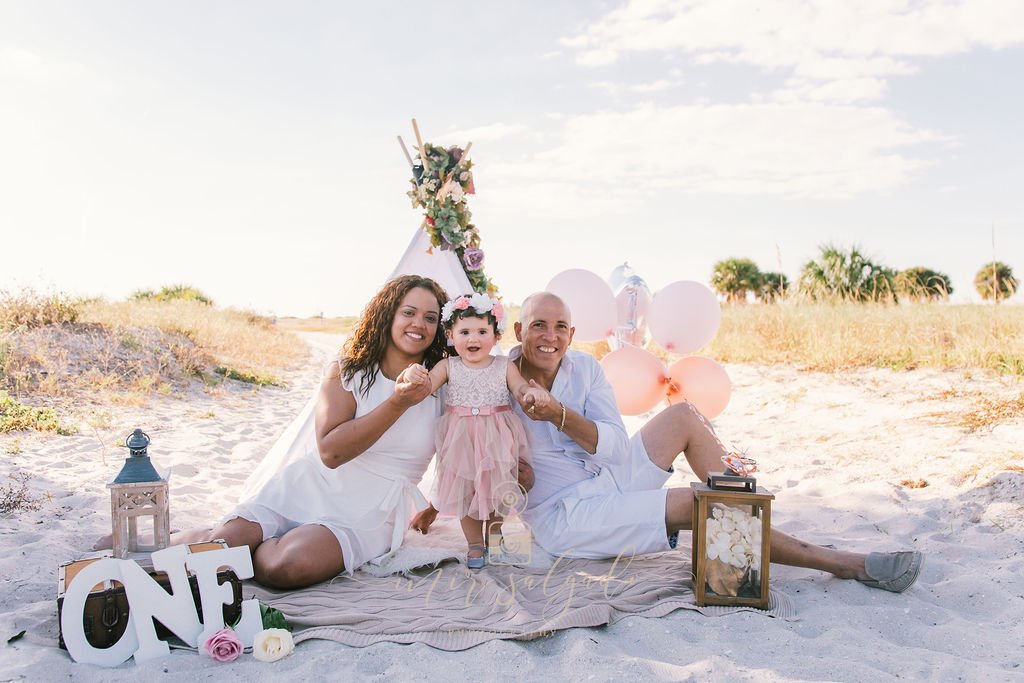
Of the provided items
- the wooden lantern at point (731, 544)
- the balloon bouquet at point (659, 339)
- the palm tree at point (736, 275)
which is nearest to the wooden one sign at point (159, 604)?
the wooden lantern at point (731, 544)

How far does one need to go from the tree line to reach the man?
6118 mm

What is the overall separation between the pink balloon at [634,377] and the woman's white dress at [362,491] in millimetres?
2419

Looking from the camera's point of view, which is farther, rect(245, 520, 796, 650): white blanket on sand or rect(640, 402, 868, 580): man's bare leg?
rect(640, 402, 868, 580): man's bare leg

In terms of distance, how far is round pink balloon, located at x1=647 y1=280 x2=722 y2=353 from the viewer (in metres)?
6.25

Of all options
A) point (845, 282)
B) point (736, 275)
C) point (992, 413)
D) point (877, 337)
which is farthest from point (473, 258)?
point (736, 275)

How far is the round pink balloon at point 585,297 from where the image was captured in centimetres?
600

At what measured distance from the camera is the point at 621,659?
2.70 m

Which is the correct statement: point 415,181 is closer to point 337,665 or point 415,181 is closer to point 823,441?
point 337,665

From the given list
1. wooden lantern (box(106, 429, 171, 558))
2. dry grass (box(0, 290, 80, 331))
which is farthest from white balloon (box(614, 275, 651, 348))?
dry grass (box(0, 290, 80, 331))

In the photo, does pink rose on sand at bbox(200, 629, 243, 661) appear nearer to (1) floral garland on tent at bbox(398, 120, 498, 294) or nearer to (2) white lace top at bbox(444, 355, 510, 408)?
(2) white lace top at bbox(444, 355, 510, 408)

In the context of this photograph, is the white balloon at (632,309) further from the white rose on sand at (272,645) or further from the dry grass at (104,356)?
the dry grass at (104,356)

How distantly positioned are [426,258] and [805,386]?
5.69 meters

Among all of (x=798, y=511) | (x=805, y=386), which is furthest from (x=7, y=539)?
(x=805, y=386)

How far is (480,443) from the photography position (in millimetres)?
3691
